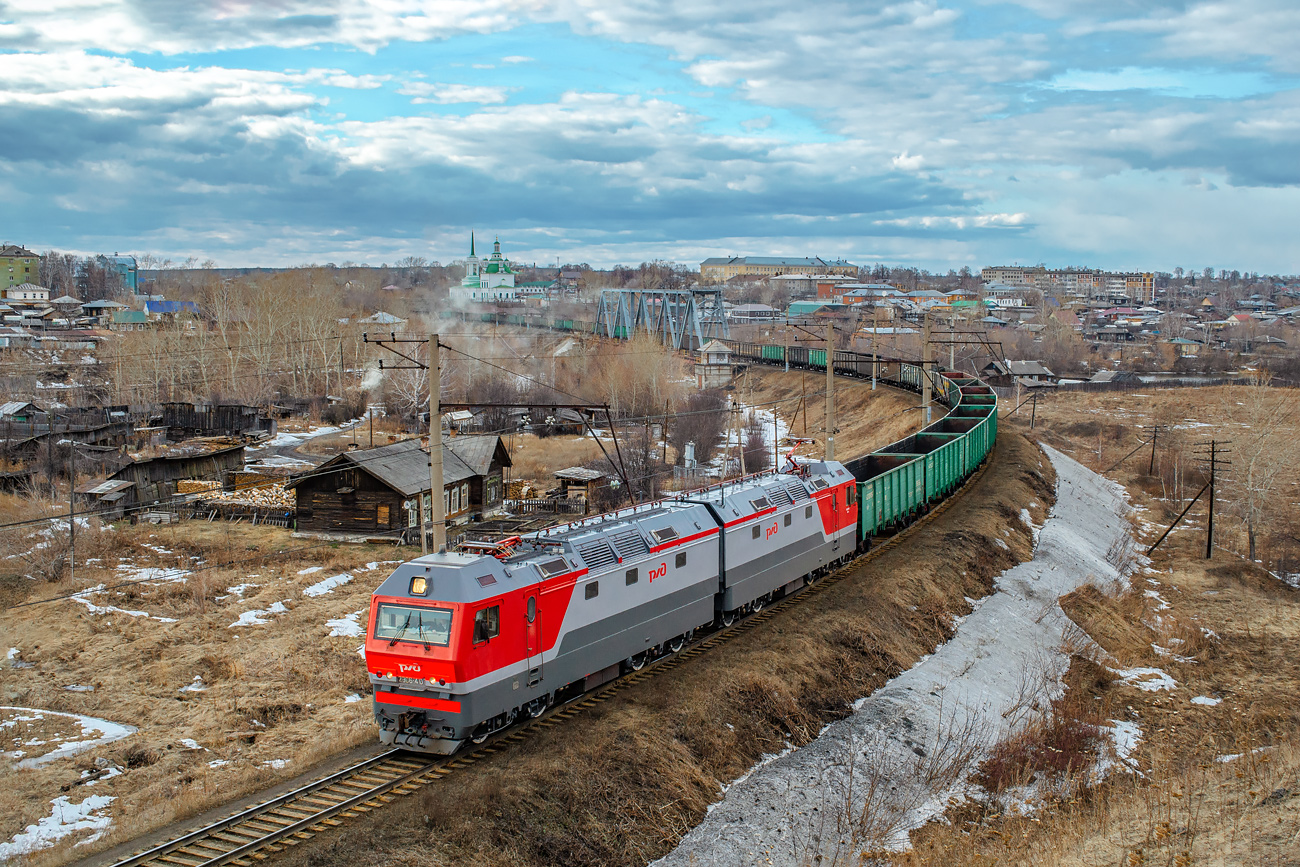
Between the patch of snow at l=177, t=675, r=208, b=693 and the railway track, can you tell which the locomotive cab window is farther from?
the patch of snow at l=177, t=675, r=208, b=693

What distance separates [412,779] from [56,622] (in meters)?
23.5

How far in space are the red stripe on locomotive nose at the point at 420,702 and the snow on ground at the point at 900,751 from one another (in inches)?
187

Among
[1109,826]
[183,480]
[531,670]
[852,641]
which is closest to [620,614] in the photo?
[531,670]

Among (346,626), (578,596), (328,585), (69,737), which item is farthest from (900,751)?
(328,585)

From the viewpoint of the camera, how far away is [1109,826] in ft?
61.8

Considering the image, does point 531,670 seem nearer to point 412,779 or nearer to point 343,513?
point 412,779

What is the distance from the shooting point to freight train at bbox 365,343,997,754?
1725 centimetres

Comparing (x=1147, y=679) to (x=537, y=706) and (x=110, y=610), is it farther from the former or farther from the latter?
(x=110, y=610)

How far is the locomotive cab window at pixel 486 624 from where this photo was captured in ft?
56.1

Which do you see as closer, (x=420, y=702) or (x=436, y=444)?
(x=420, y=702)

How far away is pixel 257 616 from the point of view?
3375 centimetres

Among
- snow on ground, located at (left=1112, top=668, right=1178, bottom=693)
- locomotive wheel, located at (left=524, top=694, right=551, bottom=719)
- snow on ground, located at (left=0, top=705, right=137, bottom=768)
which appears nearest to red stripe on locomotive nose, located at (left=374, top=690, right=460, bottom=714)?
locomotive wheel, located at (left=524, top=694, right=551, bottom=719)

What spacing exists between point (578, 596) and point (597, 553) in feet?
4.16

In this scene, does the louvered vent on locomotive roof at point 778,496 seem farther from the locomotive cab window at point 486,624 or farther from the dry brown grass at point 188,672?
the dry brown grass at point 188,672
